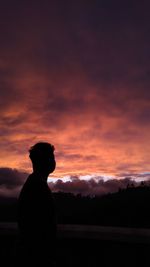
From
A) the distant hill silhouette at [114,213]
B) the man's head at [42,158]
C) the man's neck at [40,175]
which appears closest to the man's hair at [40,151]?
the man's head at [42,158]

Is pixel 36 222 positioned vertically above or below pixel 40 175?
below

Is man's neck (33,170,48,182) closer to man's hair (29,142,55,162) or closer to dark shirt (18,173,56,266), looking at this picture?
dark shirt (18,173,56,266)

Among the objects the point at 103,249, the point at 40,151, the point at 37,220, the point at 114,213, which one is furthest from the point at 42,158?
the point at 114,213

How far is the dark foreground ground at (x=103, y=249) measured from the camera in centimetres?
411

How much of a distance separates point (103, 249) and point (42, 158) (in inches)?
66.7

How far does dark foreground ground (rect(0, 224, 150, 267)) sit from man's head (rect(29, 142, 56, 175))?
1.41 meters

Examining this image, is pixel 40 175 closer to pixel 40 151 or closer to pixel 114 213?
pixel 40 151

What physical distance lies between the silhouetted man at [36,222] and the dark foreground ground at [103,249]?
1.31 metres

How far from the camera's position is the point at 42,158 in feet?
11.1

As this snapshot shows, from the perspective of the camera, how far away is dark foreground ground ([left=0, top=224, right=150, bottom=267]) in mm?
4109

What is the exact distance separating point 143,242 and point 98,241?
26.1 inches

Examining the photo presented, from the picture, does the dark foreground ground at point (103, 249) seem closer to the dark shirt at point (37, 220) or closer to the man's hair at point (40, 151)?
the dark shirt at point (37, 220)

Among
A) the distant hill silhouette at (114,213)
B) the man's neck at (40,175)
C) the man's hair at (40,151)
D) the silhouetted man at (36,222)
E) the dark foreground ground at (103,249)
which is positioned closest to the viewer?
the silhouetted man at (36,222)

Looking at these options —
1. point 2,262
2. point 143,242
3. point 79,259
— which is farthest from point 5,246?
point 143,242
